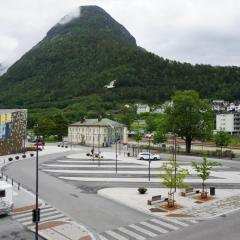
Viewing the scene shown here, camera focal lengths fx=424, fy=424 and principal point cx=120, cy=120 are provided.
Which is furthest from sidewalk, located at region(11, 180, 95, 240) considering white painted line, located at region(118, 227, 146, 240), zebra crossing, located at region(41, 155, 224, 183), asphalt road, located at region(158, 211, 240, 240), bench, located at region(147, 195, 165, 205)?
zebra crossing, located at region(41, 155, 224, 183)

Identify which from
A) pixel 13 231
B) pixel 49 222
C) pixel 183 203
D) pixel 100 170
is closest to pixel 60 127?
pixel 100 170

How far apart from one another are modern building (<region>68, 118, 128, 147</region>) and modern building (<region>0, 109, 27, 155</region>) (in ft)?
81.7

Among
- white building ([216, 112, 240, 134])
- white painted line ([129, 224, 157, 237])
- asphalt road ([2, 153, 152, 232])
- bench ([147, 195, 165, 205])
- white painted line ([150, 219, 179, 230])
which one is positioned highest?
white building ([216, 112, 240, 134])

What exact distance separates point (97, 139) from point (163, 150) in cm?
2710

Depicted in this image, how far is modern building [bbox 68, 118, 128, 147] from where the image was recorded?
111062 millimetres

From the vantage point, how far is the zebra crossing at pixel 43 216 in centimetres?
3086

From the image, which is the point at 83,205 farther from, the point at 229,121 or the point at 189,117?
the point at 229,121

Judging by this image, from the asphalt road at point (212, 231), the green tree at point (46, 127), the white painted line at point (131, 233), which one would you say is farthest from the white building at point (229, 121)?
the white painted line at point (131, 233)

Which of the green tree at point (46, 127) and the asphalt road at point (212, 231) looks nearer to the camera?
the asphalt road at point (212, 231)

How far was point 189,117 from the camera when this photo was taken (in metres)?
83.8

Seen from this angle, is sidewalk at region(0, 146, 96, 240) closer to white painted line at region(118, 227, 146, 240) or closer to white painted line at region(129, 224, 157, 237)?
white painted line at region(118, 227, 146, 240)

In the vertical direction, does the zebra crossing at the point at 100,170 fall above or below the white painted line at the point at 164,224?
above

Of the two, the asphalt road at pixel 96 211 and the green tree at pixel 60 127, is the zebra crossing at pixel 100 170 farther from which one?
the green tree at pixel 60 127

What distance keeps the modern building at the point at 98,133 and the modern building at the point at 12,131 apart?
24893mm
